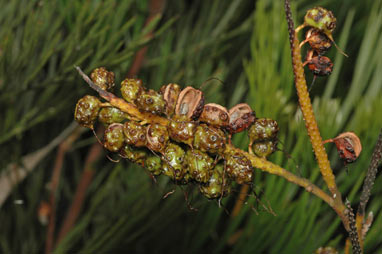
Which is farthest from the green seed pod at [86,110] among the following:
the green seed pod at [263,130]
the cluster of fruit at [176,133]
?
the green seed pod at [263,130]

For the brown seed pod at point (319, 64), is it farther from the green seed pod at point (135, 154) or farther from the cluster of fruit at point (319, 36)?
the green seed pod at point (135, 154)

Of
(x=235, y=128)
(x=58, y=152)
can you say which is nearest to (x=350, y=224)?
(x=235, y=128)

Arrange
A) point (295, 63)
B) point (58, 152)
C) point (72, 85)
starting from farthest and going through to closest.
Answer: point (58, 152)
point (72, 85)
point (295, 63)

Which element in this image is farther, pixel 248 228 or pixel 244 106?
pixel 248 228

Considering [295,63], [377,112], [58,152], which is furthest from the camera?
[58,152]

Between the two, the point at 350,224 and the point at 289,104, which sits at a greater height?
the point at 289,104

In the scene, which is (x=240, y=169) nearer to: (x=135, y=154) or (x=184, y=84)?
(x=135, y=154)

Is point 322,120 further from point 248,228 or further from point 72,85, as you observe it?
point 72,85

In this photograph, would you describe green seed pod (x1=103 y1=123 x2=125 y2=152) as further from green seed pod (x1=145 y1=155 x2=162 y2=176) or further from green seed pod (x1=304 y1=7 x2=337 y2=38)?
green seed pod (x1=304 y1=7 x2=337 y2=38)
